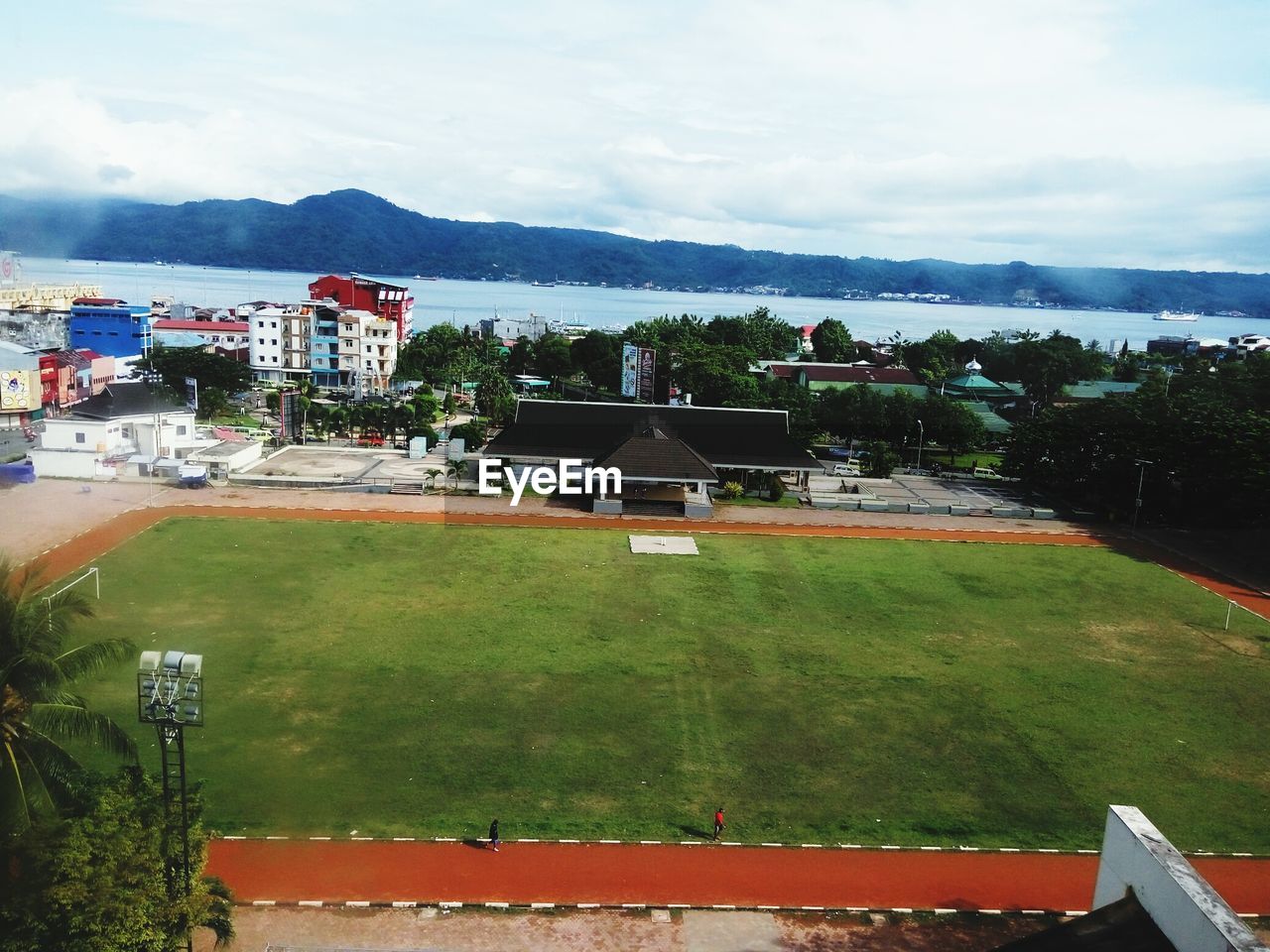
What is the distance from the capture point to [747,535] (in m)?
39.2

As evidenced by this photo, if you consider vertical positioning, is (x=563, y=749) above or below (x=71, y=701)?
below

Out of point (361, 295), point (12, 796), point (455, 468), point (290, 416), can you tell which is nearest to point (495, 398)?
point (290, 416)

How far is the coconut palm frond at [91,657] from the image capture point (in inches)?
550

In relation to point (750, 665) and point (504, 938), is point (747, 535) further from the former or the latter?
point (504, 938)

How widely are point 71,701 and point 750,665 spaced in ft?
54.3

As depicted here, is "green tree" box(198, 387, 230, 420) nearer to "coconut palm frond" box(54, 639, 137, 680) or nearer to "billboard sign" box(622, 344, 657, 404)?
"billboard sign" box(622, 344, 657, 404)

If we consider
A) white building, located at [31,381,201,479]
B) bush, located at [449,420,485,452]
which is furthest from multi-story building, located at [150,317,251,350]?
bush, located at [449,420,485,452]

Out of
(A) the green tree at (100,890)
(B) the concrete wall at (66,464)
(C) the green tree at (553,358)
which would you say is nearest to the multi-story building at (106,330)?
(C) the green tree at (553,358)

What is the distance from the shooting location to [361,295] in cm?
10112

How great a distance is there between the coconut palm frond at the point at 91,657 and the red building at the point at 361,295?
8744 cm

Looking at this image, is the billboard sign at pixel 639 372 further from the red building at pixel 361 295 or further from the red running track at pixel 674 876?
the red running track at pixel 674 876

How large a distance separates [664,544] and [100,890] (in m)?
26.6

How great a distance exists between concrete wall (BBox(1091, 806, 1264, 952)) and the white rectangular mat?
24.8 metres

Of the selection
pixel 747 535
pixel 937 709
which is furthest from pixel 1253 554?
pixel 937 709
